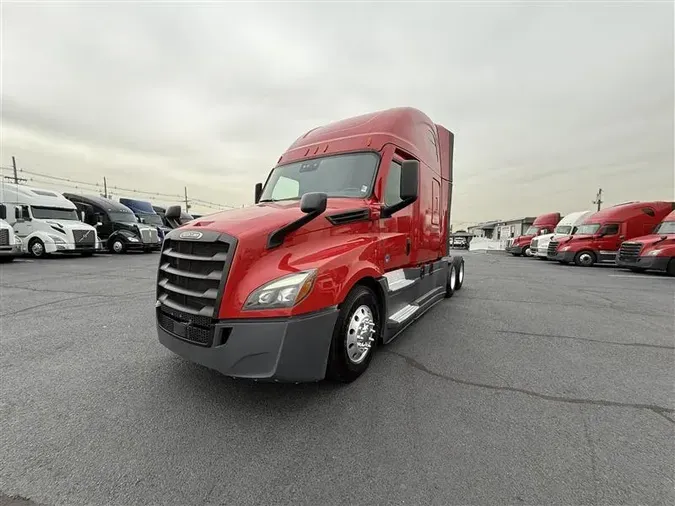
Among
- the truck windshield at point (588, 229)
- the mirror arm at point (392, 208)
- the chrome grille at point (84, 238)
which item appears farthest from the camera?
the truck windshield at point (588, 229)

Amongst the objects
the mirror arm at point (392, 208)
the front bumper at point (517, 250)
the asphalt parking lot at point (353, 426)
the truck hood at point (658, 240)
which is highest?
the mirror arm at point (392, 208)

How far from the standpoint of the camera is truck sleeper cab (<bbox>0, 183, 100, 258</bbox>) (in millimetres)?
13672

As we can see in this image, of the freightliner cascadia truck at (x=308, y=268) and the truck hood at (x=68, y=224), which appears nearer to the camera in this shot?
the freightliner cascadia truck at (x=308, y=268)

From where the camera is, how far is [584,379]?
3270mm

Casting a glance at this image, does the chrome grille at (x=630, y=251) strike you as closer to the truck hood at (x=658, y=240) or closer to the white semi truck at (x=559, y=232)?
the truck hood at (x=658, y=240)

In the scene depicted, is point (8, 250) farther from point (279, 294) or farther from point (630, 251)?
point (630, 251)

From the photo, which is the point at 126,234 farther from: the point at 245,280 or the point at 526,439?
the point at 526,439

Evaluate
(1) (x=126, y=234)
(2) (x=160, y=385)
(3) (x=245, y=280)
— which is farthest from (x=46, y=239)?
(3) (x=245, y=280)

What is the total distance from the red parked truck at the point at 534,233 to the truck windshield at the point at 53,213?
97.9ft

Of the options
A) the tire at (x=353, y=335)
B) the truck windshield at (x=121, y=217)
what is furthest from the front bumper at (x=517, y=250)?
the truck windshield at (x=121, y=217)

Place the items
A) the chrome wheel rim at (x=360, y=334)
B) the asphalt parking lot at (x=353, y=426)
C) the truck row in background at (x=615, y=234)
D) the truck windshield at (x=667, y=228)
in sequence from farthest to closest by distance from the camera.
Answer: the truck row in background at (x=615, y=234), the truck windshield at (x=667, y=228), the chrome wheel rim at (x=360, y=334), the asphalt parking lot at (x=353, y=426)

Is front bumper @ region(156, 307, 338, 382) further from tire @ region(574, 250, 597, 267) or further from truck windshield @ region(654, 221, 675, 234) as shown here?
tire @ region(574, 250, 597, 267)

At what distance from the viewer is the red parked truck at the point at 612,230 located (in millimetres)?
16797

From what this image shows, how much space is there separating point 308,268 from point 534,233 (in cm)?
3015
